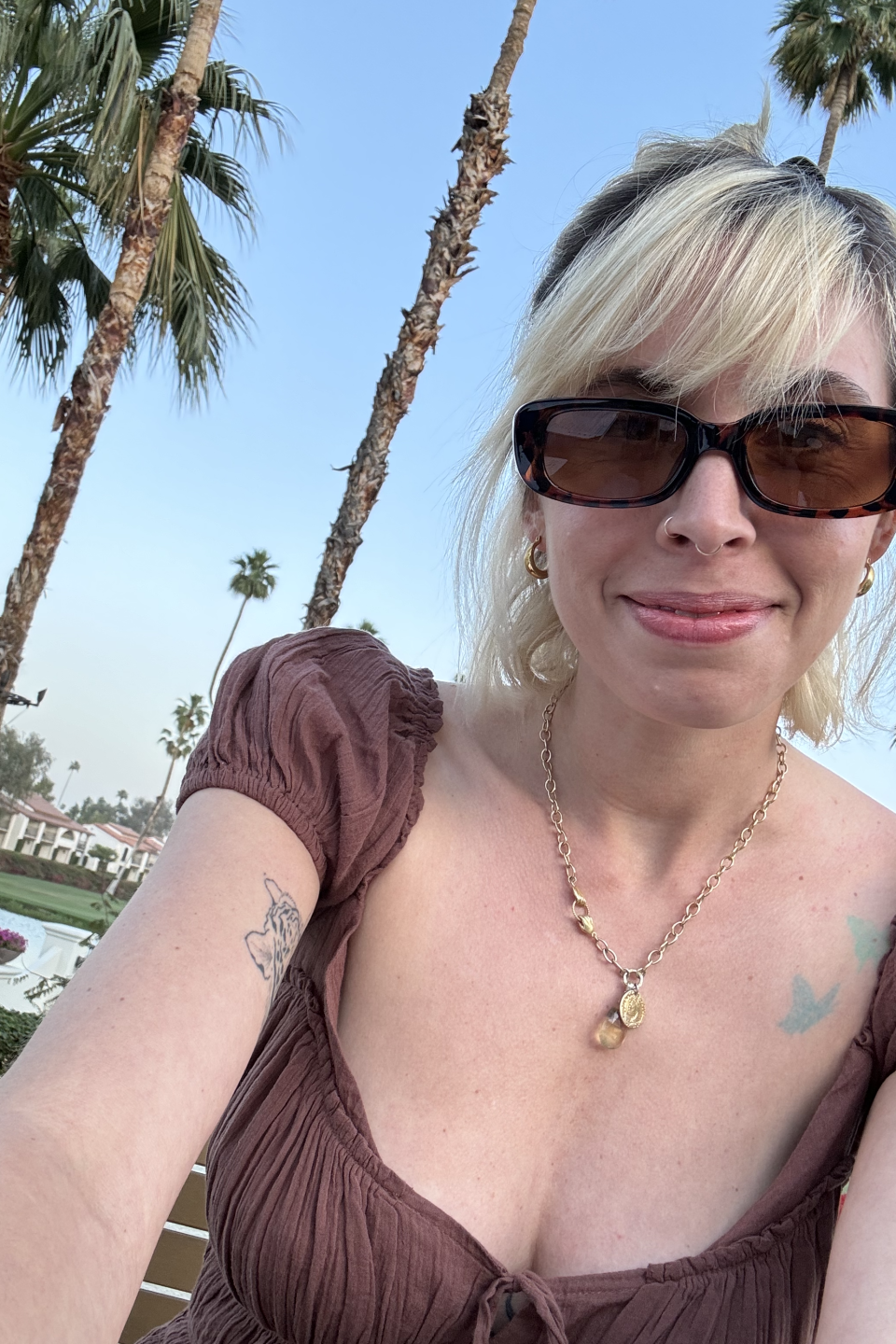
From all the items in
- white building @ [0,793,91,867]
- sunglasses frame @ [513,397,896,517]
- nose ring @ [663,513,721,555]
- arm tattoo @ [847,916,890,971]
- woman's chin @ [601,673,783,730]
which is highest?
sunglasses frame @ [513,397,896,517]

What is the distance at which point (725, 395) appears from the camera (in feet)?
4.05

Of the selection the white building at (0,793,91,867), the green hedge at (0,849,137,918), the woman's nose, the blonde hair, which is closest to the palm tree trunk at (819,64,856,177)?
the blonde hair

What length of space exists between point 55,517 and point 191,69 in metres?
3.10

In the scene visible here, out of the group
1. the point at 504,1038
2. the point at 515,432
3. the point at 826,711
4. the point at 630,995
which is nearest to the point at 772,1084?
the point at 630,995

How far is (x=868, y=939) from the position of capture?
141 cm

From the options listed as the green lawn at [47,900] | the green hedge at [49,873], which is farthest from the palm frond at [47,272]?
the green hedge at [49,873]

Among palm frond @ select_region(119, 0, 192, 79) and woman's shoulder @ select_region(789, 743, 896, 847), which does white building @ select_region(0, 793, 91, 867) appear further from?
woman's shoulder @ select_region(789, 743, 896, 847)

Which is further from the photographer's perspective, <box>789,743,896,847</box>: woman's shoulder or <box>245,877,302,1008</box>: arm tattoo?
Answer: <box>789,743,896,847</box>: woman's shoulder

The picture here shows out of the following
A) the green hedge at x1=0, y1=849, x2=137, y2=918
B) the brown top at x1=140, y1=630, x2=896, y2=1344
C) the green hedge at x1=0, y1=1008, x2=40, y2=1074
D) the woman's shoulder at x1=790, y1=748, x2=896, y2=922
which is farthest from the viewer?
the green hedge at x1=0, y1=849, x2=137, y2=918

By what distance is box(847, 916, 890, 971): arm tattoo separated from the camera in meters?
1.39

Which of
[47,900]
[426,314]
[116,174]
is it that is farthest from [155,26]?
[47,900]

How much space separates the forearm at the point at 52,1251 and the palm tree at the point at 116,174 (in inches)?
272

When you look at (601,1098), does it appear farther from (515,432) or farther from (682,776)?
(515,432)

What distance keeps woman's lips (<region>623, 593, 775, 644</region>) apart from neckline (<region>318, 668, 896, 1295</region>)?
449 mm
